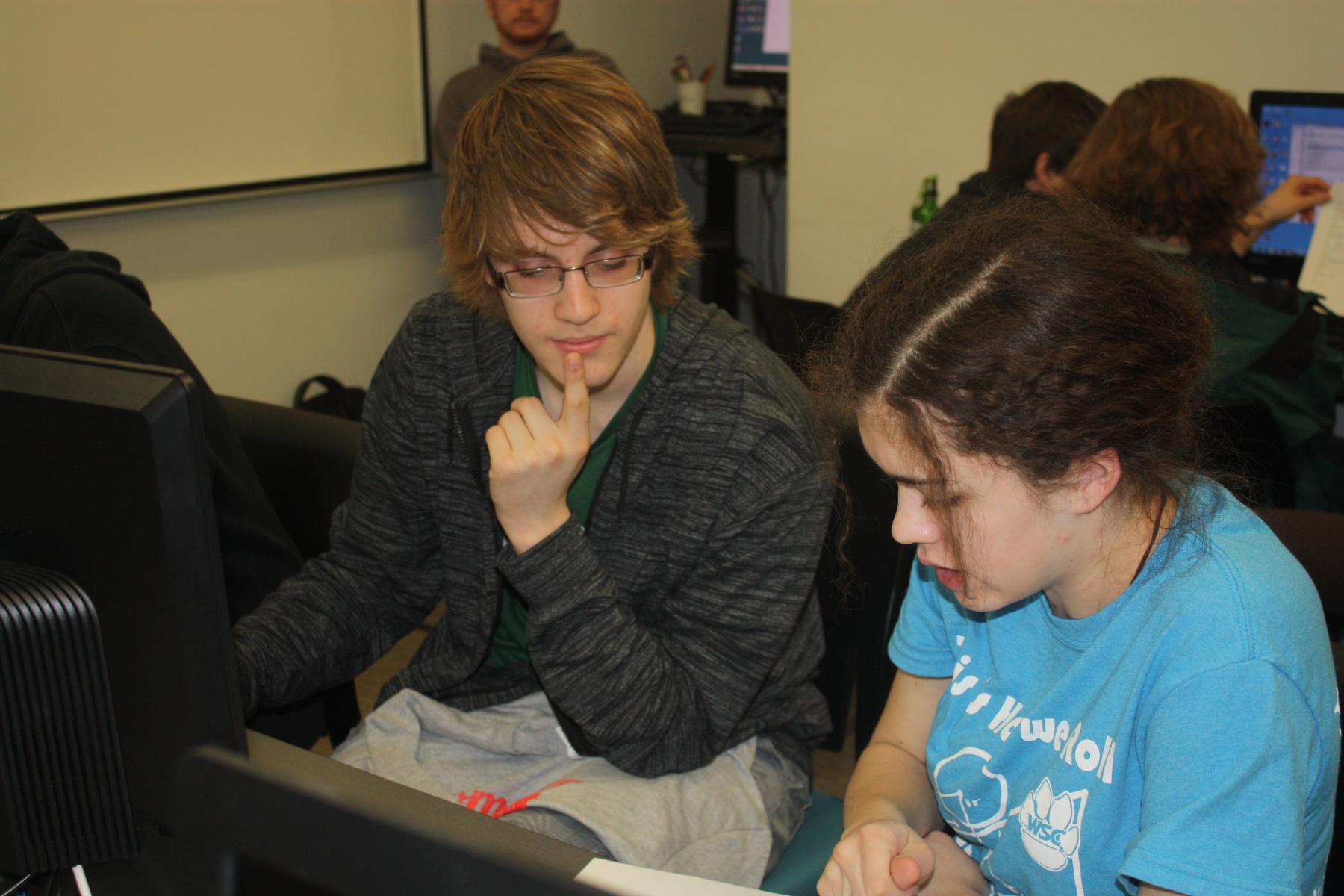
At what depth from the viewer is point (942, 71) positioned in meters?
3.09

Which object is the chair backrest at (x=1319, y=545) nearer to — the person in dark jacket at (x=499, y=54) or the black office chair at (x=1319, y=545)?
the black office chair at (x=1319, y=545)

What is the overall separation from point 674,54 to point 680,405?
12.9ft

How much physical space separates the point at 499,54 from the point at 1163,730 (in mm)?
3214

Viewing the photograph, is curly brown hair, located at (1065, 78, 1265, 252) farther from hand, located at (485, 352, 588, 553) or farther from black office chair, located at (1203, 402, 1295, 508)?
hand, located at (485, 352, 588, 553)

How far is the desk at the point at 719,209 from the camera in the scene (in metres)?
4.08

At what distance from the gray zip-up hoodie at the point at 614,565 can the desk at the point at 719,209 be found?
288cm

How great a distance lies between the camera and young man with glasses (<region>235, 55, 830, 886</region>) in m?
1.07

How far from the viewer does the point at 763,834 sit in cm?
112

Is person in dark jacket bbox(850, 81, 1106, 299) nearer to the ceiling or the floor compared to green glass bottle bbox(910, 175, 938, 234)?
nearer to the ceiling

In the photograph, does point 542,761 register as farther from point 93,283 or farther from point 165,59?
point 165,59

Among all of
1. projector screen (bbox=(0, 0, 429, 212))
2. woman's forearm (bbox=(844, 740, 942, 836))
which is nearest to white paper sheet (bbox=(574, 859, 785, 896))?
woman's forearm (bbox=(844, 740, 942, 836))

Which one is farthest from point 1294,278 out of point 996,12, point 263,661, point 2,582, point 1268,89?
point 2,582

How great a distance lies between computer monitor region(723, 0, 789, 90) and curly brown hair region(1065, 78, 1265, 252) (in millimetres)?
2470

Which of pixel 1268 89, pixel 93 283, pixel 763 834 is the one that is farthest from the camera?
pixel 1268 89
